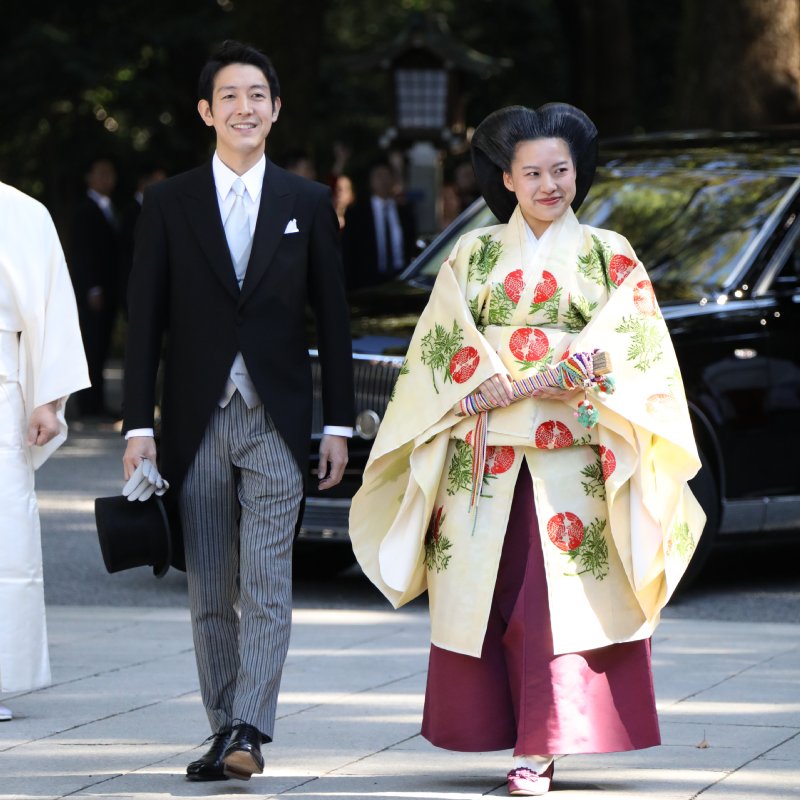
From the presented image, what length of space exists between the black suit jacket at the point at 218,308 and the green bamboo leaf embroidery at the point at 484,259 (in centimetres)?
36

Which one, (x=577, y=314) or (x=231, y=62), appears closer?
(x=577, y=314)

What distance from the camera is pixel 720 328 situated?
758 centimetres

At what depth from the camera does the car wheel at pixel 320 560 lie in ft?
27.6

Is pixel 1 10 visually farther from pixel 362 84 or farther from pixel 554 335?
pixel 554 335

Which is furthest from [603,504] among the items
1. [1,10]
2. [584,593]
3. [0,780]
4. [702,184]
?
[1,10]

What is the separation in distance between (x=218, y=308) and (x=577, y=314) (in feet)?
3.03

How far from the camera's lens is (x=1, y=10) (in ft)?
70.7

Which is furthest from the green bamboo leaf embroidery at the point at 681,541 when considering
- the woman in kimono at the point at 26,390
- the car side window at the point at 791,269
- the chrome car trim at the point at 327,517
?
the car side window at the point at 791,269

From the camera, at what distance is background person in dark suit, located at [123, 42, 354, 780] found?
467cm

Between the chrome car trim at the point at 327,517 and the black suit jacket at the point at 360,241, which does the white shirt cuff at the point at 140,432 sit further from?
the black suit jacket at the point at 360,241

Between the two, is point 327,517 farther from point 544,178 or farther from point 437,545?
point 544,178

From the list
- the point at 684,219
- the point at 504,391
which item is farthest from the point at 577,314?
the point at 684,219

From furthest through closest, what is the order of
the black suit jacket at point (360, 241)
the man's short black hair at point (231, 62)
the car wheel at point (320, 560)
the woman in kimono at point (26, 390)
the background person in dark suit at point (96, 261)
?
the background person in dark suit at point (96, 261) < the black suit jacket at point (360, 241) < the car wheel at point (320, 560) < the woman in kimono at point (26, 390) < the man's short black hair at point (231, 62)

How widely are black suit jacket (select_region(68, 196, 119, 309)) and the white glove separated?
10.2 meters
